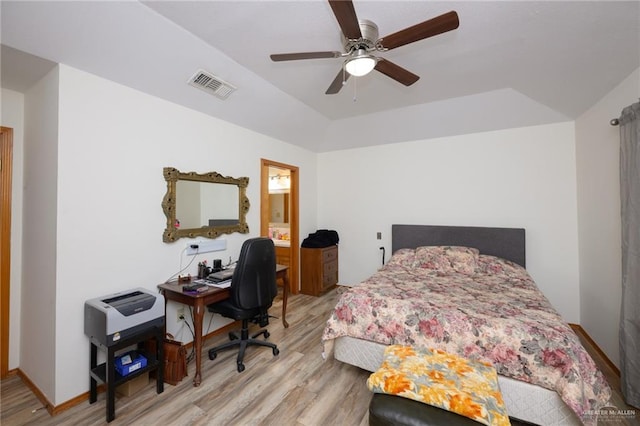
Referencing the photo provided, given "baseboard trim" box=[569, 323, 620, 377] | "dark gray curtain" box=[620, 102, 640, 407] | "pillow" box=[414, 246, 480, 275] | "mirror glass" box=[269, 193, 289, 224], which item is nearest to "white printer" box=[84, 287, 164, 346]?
"pillow" box=[414, 246, 480, 275]

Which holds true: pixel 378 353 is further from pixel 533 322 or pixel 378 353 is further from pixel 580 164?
pixel 580 164

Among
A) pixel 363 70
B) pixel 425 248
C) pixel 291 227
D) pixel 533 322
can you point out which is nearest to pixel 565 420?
pixel 533 322

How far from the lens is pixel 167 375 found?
2.15m

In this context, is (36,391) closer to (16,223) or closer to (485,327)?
(16,223)

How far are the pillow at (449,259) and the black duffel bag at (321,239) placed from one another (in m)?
1.53

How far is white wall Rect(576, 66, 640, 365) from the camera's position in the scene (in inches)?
88.7

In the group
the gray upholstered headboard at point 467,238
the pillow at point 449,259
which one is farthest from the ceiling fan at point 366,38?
the gray upholstered headboard at point 467,238

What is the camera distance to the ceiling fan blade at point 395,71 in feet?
5.96

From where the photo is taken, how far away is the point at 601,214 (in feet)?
8.32

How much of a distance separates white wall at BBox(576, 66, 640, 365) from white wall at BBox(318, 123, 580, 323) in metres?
0.17

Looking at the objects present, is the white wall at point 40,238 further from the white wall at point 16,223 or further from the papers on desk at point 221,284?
the papers on desk at point 221,284

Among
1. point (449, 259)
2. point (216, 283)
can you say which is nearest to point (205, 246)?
point (216, 283)

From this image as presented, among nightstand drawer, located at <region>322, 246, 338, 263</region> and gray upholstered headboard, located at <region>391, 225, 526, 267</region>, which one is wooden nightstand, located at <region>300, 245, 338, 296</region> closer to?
nightstand drawer, located at <region>322, 246, 338, 263</region>

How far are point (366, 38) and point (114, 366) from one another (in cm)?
284
